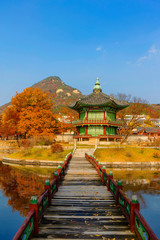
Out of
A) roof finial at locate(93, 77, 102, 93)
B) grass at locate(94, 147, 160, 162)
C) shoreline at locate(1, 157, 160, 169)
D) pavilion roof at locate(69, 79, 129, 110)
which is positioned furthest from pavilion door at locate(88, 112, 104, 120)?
shoreline at locate(1, 157, 160, 169)

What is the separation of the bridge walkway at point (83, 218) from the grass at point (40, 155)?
1947cm

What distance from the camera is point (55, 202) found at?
9.30m

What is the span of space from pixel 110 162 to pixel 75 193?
1833 cm

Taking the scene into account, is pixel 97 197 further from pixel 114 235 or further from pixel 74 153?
pixel 74 153

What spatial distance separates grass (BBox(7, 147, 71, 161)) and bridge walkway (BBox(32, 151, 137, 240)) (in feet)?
63.9

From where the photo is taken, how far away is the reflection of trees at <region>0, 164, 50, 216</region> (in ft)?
43.2

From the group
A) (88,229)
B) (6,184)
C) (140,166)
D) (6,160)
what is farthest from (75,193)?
(6,160)

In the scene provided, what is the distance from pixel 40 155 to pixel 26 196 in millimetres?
17753

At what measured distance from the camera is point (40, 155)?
3234cm

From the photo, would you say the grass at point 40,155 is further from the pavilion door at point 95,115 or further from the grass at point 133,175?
the pavilion door at point 95,115

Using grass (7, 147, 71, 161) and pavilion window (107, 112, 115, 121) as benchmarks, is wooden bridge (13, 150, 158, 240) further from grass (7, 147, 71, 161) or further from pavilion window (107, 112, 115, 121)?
pavilion window (107, 112, 115, 121)

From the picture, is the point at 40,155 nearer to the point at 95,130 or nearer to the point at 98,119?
the point at 95,130

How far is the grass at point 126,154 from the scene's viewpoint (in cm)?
2991

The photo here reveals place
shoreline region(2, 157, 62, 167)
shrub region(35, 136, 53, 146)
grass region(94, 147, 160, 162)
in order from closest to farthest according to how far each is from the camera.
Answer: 1. shoreline region(2, 157, 62, 167)
2. grass region(94, 147, 160, 162)
3. shrub region(35, 136, 53, 146)
